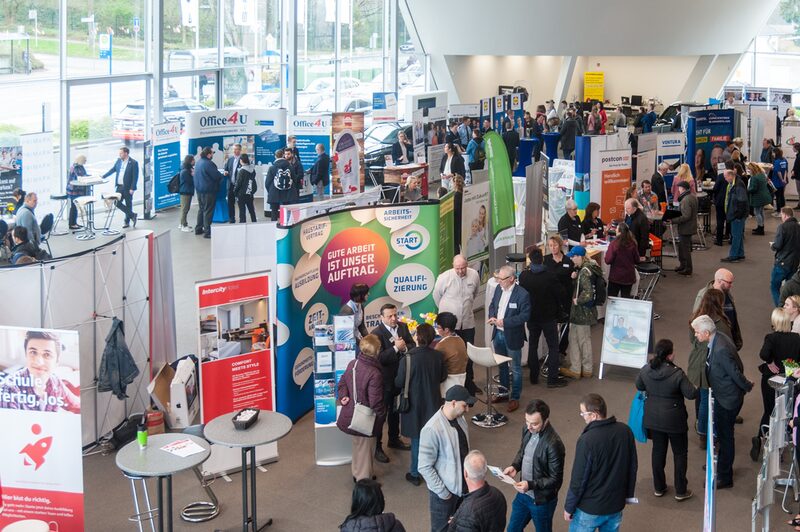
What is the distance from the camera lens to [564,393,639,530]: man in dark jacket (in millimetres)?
5223

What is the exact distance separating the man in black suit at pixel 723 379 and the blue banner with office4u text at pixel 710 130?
11.2 metres

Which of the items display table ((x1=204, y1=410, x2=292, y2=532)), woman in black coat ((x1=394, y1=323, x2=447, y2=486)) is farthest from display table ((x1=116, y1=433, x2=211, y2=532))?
woman in black coat ((x1=394, y1=323, x2=447, y2=486))

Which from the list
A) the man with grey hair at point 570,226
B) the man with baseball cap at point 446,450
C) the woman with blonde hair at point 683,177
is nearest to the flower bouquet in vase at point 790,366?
the man with baseball cap at point 446,450

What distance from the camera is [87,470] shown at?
7070mm

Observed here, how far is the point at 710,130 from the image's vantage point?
17703 millimetres

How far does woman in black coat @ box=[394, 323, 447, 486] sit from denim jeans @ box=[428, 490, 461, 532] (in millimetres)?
988

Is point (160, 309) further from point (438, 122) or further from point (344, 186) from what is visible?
point (438, 122)

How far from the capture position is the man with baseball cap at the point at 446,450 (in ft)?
17.8

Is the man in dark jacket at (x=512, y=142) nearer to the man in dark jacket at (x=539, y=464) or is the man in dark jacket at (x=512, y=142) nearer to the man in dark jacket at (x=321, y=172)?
the man in dark jacket at (x=321, y=172)

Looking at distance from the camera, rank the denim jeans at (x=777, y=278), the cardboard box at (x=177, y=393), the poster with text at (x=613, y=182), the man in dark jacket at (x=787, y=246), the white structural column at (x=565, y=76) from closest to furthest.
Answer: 1. the cardboard box at (x=177, y=393)
2. the man in dark jacket at (x=787, y=246)
3. the denim jeans at (x=777, y=278)
4. the poster with text at (x=613, y=182)
5. the white structural column at (x=565, y=76)

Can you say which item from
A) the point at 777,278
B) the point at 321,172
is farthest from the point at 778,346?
the point at 321,172

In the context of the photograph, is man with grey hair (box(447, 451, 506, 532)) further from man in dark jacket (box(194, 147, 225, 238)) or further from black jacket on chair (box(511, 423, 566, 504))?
man in dark jacket (box(194, 147, 225, 238))

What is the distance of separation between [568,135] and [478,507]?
55.7ft

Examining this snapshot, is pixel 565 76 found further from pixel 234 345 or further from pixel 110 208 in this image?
pixel 234 345
